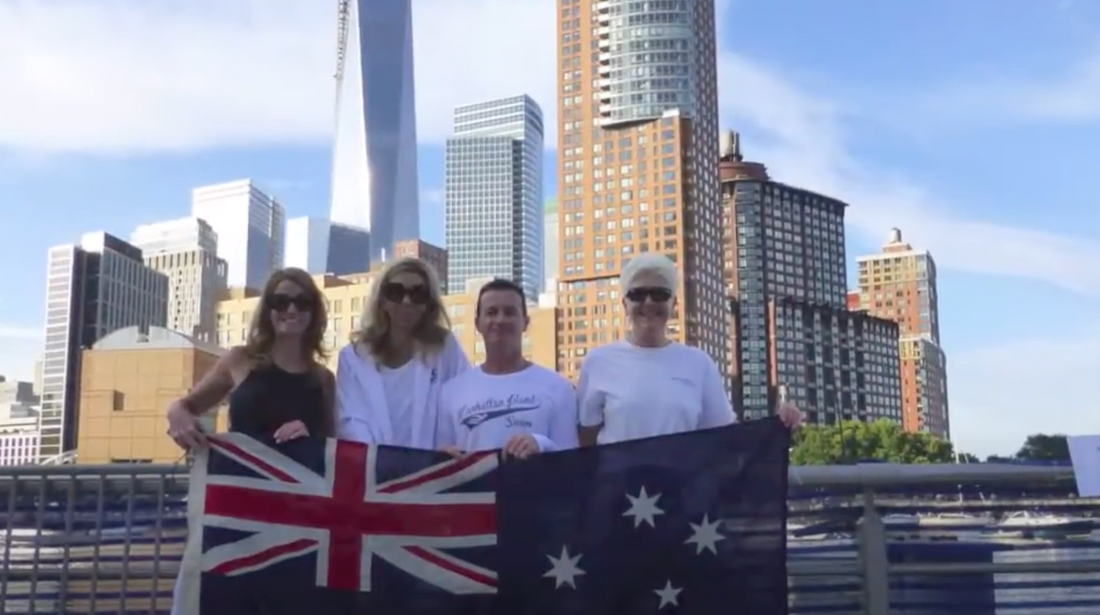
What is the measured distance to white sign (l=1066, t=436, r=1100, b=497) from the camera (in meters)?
4.11

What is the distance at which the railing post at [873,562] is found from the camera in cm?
411

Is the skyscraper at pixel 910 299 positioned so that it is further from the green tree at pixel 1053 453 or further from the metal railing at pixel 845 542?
the metal railing at pixel 845 542

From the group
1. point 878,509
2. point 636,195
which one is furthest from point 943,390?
point 878,509

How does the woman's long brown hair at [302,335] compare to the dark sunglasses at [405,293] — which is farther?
the dark sunglasses at [405,293]

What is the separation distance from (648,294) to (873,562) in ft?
4.14

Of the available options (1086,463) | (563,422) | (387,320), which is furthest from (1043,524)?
(387,320)

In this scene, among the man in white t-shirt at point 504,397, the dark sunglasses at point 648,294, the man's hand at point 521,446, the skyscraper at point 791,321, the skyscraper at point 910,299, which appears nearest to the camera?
the man's hand at point 521,446

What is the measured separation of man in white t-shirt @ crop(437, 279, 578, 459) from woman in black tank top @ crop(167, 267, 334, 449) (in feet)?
1.42

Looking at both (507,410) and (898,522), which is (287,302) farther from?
(898,522)

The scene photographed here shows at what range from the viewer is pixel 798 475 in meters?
4.04

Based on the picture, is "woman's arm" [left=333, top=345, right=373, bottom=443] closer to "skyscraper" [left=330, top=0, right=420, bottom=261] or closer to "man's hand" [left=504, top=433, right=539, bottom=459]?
"man's hand" [left=504, top=433, right=539, bottom=459]

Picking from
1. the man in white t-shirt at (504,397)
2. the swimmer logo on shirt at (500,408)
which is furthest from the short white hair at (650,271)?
the swimmer logo on shirt at (500,408)

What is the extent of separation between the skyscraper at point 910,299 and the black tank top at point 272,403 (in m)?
164

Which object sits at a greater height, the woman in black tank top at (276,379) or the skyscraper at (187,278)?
the skyscraper at (187,278)
